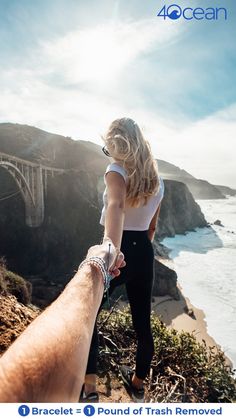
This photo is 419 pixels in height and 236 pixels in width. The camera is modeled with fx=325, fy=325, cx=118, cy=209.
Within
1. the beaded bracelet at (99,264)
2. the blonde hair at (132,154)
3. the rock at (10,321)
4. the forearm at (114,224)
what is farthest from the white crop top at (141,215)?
the rock at (10,321)

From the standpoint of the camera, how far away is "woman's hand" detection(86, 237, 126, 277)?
54.1 inches

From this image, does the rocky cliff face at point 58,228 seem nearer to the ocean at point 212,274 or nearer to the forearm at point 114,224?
the ocean at point 212,274

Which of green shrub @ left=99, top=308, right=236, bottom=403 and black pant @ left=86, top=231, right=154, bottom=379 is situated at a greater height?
black pant @ left=86, top=231, right=154, bottom=379

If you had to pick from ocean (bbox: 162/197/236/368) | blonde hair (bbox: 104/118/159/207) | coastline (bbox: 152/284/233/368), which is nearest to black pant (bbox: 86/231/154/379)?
blonde hair (bbox: 104/118/159/207)

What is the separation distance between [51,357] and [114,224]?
81 cm

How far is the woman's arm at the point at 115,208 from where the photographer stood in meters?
1.54

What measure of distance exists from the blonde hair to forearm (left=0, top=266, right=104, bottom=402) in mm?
1026

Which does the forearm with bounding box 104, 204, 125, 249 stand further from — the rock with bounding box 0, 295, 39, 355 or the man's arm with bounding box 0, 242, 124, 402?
the rock with bounding box 0, 295, 39, 355

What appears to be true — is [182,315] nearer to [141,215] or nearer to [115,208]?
[141,215]

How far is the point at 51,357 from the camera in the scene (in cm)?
86

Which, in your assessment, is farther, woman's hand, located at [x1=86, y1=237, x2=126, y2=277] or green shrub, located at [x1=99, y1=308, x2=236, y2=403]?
green shrub, located at [x1=99, y1=308, x2=236, y2=403]

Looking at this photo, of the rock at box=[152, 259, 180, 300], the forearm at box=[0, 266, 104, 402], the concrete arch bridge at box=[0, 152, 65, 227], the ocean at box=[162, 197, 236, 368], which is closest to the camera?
the forearm at box=[0, 266, 104, 402]

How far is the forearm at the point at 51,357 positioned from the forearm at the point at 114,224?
1.55ft
